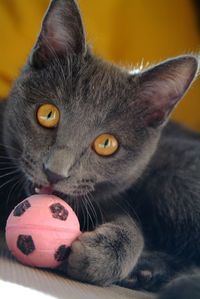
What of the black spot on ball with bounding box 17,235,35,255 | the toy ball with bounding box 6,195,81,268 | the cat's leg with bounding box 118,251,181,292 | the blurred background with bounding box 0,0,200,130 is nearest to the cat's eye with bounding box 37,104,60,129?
the toy ball with bounding box 6,195,81,268

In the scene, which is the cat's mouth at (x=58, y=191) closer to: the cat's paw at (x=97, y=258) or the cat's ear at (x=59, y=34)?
the cat's paw at (x=97, y=258)

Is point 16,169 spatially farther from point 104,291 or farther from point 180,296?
point 180,296

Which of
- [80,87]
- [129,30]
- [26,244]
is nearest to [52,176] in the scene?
[26,244]

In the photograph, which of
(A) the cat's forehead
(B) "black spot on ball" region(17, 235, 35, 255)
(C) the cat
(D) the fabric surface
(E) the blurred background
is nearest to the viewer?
(D) the fabric surface

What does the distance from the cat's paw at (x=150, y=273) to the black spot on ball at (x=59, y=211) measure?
1.00 feet

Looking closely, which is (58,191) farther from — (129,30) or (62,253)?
(129,30)

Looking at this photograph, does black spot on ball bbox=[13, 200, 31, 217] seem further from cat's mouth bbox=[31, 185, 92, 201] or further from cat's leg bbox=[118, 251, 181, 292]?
cat's leg bbox=[118, 251, 181, 292]

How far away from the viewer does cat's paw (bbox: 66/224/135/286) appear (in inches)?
51.3

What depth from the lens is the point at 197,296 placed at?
1.06 metres

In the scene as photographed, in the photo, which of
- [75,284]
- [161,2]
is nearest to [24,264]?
[75,284]

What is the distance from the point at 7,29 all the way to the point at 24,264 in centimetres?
146

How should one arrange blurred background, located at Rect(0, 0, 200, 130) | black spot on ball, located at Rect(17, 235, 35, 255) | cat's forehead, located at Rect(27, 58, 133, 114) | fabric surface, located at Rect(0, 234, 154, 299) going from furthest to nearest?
blurred background, located at Rect(0, 0, 200, 130) → cat's forehead, located at Rect(27, 58, 133, 114) → black spot on ball, located at Rect(17, 235, 35, 255) → fabric surface, located at Rect(0, 234, 154, 299)

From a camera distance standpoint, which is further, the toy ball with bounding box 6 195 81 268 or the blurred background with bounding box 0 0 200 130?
the blurred background with bounding box 0 0 200 130

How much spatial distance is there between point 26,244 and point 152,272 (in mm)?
468
